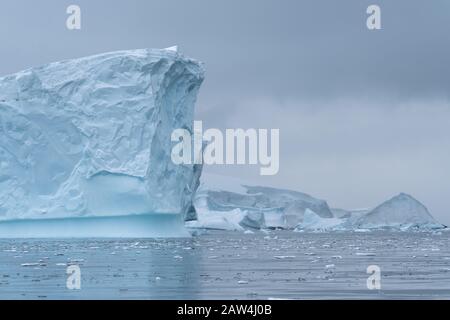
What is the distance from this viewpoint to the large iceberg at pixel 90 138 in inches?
1189

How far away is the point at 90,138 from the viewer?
30.2 m

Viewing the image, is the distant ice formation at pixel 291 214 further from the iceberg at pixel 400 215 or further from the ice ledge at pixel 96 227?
the ice ledge at pixel 96 227

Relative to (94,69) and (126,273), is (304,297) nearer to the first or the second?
(126,273)

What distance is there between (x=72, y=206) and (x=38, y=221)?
2.03 metres

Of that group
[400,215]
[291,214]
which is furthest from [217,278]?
[291,214]

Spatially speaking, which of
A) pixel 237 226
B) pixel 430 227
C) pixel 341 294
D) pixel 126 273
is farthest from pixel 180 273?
pixel 430 227

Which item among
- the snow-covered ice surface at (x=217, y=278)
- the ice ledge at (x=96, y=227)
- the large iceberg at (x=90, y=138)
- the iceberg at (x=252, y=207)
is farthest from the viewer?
the iceberg at (x=252, y=207)

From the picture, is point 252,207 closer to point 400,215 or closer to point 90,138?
point 400,215

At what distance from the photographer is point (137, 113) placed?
99.5 ft

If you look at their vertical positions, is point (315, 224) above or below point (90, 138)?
below

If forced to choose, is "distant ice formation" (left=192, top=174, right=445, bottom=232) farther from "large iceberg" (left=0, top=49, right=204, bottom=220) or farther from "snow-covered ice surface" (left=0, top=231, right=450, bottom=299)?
"snow-covered ice surface" (left=0, top=231, right=450, bottom=299)

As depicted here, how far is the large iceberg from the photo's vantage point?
99.1 feet

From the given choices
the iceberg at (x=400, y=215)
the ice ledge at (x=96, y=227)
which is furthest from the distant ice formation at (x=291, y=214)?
the ice ledge at (x=96, y=227)

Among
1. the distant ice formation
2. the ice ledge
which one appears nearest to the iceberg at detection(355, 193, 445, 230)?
the distant ice formation
